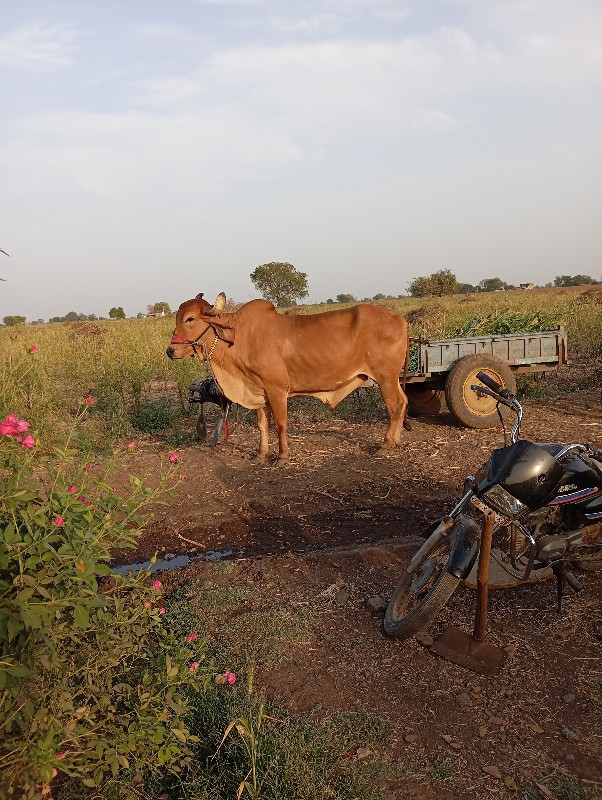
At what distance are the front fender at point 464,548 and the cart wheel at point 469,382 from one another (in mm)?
5018

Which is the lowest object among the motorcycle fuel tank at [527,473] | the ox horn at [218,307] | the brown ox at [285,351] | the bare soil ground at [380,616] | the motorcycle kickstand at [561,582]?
the bare soil ground at [380,616]

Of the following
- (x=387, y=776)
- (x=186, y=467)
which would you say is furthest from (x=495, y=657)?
(x=186, y=467)

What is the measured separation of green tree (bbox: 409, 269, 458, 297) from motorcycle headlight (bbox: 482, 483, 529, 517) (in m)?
42.4

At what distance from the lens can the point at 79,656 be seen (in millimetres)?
2646

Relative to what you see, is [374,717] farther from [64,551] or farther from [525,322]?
[525,322]

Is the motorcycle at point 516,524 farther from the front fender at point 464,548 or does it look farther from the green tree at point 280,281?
the green tree at point 280,281

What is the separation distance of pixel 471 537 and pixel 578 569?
1.30 m

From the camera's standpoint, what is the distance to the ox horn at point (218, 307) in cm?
750

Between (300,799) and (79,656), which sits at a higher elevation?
(79,656)

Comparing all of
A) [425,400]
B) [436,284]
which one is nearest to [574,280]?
[436,284]

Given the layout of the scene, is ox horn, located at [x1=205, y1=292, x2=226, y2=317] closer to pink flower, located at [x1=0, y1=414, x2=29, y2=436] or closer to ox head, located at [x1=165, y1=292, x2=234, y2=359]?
ox head, located at [x1=165, y1=292, x2=234, y2=359]

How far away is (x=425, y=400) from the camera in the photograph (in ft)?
31.0

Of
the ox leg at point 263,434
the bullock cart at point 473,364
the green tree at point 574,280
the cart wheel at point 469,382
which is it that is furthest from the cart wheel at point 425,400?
the green tree at point 574,280

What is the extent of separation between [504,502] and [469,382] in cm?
533
